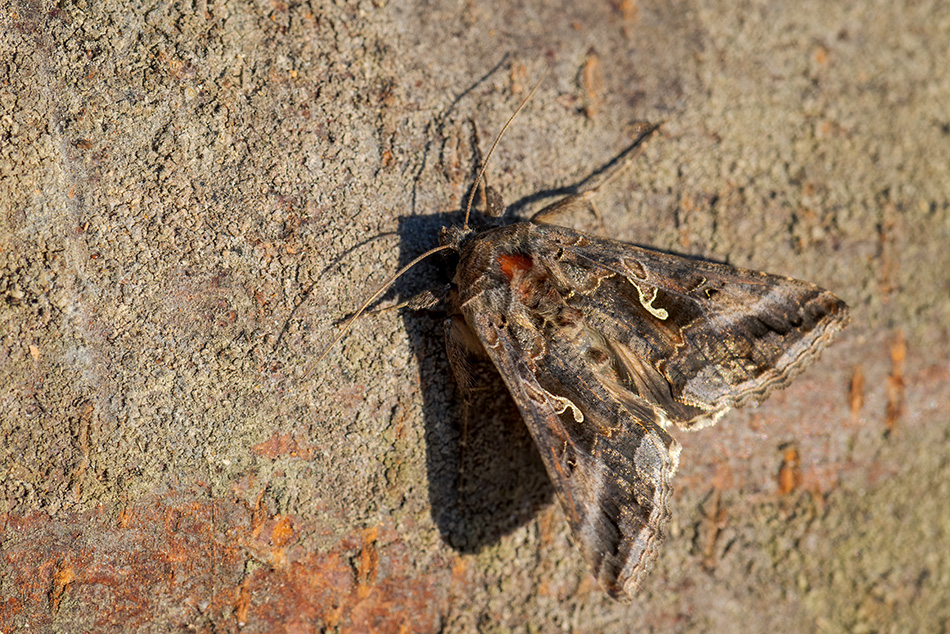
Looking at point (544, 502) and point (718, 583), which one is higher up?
point (544, 502)

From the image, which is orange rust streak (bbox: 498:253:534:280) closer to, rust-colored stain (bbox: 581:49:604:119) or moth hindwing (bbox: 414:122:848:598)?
moth hindwing (bbox: 414:122:848:598)

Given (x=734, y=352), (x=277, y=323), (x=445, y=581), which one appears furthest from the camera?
(x=734, y=352)

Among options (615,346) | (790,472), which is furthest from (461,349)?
(790,472)

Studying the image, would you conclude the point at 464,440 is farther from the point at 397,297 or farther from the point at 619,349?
the point at 619,349

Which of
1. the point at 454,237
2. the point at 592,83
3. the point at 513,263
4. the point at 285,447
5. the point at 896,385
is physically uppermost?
the point at 592,83

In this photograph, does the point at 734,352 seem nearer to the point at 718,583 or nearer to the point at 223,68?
the point at 718,583

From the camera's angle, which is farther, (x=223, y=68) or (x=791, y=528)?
(x=791, y=528)

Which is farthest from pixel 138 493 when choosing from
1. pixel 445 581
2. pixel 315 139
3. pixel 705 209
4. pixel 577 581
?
pixel 705 209
